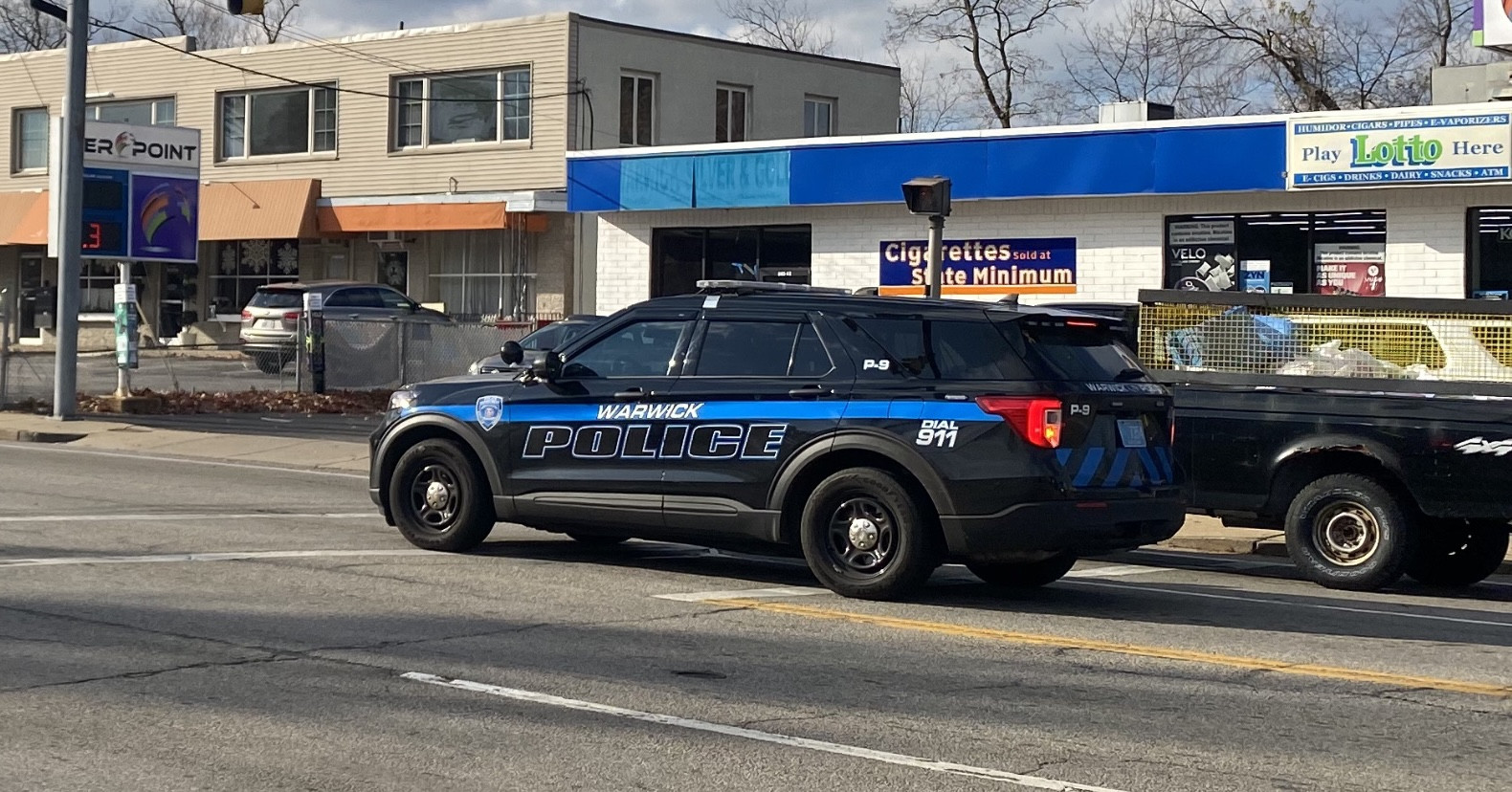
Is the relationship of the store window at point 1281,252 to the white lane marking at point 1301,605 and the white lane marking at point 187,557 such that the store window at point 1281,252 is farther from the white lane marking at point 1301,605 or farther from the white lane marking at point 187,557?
the white lane marking at point 187,557

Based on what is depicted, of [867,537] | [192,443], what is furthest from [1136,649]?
[192,443]

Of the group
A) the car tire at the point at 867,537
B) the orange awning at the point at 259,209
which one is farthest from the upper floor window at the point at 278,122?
the car tire at the point at 867,537

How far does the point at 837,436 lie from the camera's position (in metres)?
9.92

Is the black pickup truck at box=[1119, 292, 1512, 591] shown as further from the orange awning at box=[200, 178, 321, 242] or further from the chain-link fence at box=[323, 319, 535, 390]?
the orange awning at box=[200, 178, 321, 242]

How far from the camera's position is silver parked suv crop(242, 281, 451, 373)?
31.0 metres

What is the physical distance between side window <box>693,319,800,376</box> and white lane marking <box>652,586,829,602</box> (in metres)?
1.31

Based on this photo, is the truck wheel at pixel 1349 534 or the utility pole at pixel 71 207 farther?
the utility pole at pixel 71 207

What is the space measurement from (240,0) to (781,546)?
1296cm

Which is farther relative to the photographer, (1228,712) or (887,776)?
(1228,712)

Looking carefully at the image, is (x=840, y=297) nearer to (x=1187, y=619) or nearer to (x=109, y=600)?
(x=1187, y=619)

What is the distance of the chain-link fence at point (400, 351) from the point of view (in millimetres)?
27953

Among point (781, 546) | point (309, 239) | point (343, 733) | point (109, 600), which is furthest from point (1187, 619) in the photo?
point (309, 239)

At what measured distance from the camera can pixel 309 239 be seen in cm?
4069

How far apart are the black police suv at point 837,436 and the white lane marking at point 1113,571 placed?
53.7 inches
